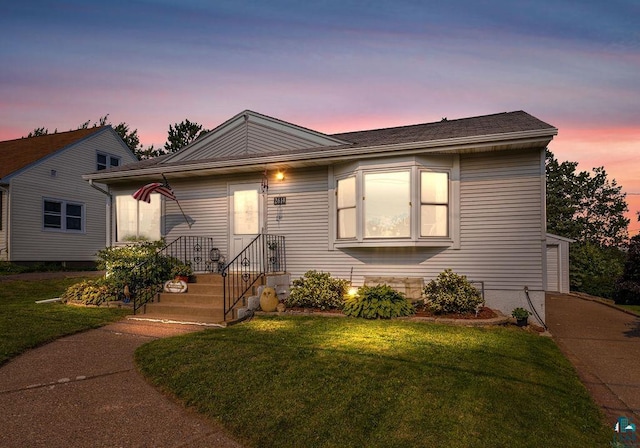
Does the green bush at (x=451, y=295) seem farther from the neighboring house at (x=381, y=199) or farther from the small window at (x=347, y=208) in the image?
the small window at (x=347, y=208)

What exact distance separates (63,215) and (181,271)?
13.4m

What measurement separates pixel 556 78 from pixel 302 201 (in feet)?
27.6

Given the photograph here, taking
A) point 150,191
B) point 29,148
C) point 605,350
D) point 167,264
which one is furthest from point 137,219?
point 29,148

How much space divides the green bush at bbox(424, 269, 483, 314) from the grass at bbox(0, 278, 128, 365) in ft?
21.8

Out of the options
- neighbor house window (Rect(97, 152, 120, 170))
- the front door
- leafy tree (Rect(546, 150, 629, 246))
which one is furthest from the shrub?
leafy tree (Rect(546, 150, 629, 246))

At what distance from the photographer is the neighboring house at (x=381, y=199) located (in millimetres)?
9180

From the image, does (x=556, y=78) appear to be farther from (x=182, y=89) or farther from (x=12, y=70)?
(x=12, y=70)

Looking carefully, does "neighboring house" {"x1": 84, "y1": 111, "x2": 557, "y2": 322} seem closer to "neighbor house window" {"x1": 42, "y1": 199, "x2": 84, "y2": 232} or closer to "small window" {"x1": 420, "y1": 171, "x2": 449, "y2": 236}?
"small window" {"x1": 420, "y1": 171, "x2": 449, "y2": 236}

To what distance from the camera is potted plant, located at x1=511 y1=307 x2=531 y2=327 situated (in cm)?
862

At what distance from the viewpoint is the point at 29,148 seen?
22.1 m

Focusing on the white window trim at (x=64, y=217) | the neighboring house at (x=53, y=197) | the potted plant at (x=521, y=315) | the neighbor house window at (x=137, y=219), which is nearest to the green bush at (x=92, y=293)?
the neighbor house window at (x=137, y=219)

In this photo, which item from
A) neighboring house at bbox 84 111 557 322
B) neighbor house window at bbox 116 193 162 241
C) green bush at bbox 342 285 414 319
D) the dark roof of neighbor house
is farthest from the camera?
the dark roof of neighbor house

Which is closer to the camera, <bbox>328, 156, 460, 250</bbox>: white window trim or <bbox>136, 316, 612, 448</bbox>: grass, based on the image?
<bbox>136, 316, 612, 448</bbox>: grass

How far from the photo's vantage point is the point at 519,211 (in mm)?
9203
